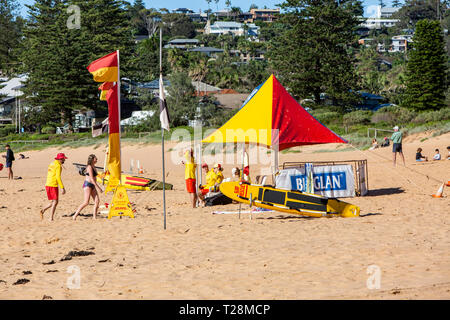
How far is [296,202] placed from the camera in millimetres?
12297

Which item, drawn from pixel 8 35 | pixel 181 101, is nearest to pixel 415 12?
pixel 8 35

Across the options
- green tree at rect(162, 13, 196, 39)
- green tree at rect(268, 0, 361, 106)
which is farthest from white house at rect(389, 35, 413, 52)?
green tree at rect(268, 0, 361, 106)

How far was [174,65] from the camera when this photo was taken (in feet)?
280

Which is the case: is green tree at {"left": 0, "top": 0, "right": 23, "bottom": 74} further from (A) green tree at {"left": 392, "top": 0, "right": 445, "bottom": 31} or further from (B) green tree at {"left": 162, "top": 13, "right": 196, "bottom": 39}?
(A) green tree at {"left": 392, "top": 0, "right": 445, "bottom": 31}

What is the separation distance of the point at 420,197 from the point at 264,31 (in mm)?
140632

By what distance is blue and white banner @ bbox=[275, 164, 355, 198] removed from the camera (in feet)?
47.9

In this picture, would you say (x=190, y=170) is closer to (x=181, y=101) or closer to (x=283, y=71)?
(x=181, y=101)

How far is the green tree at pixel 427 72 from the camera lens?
42.8 m

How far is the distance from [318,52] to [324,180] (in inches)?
1448

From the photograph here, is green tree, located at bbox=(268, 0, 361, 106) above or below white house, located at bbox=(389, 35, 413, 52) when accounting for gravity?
below

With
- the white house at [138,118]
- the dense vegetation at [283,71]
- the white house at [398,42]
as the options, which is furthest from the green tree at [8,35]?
the white house at [398,42]

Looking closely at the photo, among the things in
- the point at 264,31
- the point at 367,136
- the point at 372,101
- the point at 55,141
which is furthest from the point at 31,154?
the point at 264,31

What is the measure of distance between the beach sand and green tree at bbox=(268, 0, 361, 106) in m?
34.1

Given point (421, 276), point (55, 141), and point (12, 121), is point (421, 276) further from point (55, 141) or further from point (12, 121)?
point (12, 121)
